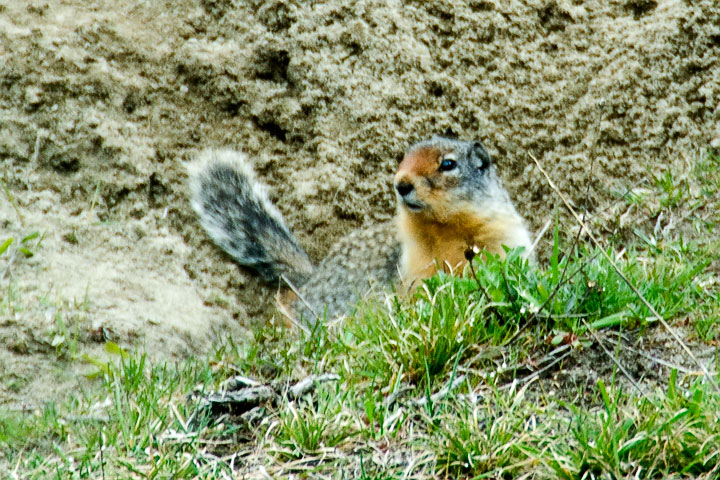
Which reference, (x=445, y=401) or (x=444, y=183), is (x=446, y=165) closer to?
(x=444, y=183)

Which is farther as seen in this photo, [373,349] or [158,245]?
[158,245]

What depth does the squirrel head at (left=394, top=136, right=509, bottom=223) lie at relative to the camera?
4.41 metres

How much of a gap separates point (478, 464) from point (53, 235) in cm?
310

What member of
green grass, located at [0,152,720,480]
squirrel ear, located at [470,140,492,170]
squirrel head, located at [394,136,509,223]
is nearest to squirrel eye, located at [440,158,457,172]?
squirrel head, located at [394,136,509,223]

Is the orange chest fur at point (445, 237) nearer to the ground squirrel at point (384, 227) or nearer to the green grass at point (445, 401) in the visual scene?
the ground squirrel at point (384, 227)

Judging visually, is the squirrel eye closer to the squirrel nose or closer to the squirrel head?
the squirrel head

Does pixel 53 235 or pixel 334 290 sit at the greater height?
pixel 53 235

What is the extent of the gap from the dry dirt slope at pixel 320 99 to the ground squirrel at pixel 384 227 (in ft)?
0.54

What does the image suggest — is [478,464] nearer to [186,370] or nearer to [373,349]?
[373,349]

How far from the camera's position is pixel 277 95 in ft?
17.5

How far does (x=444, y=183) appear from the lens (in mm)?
4512

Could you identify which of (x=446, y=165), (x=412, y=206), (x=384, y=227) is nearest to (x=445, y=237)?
(x=412, y=206)

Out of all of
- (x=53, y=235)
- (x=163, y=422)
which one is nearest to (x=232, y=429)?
(x=163, y=422)

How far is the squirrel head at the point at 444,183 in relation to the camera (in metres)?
4.41
